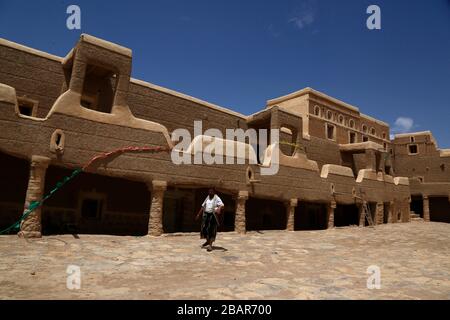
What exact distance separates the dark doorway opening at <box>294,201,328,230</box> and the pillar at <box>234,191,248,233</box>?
7603 millimetres

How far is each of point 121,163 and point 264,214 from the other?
11.2m

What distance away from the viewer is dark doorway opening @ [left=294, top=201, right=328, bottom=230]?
23.9 metres

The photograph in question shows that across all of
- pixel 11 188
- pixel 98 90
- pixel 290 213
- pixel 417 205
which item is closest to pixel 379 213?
pixel 290 213

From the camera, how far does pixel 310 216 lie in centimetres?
2494

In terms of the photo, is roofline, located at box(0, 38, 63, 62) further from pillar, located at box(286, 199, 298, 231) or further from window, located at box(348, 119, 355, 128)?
window, located at box(348, 119, 355, 128)

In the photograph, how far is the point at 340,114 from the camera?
31078 mm

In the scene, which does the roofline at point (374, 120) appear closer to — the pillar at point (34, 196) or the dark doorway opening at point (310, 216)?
the dark doorway opening at point (310, 216)

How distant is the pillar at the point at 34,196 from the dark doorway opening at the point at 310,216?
53.9ft

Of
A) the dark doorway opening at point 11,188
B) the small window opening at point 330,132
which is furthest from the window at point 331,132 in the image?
the dark doorway opening at point 11,188

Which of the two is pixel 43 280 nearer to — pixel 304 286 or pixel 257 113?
pixel 304 286

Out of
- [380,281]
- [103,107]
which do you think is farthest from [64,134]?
[380,281]

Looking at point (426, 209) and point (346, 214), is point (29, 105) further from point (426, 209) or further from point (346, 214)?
point (426, 209)

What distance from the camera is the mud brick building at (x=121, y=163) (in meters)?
12.0
